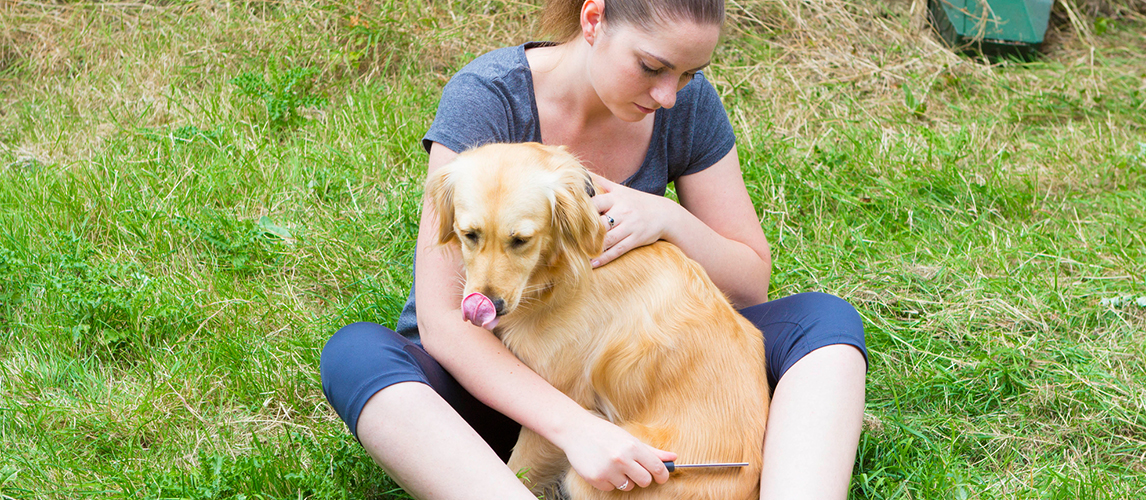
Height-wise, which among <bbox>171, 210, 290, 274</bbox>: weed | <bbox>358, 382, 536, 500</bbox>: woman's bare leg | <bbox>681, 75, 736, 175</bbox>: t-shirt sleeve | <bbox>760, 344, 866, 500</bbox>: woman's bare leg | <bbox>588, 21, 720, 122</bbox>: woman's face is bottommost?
<bbox>171, 210, 290, 274</bbox>: weed

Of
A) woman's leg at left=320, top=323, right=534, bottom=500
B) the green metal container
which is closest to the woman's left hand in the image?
woman's leg at left=320, top=323, right=534, bottom=500

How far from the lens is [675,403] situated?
6.80 ft

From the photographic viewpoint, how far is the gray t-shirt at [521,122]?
2354mm

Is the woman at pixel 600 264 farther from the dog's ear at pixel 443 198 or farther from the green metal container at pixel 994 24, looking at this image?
the green metal container at pixel 994 24

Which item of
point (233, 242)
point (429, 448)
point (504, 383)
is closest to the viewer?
point (429, 448)

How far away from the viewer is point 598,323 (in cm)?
217

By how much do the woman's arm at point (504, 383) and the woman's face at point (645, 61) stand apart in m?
0.48

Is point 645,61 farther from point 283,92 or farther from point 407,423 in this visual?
point 283,92

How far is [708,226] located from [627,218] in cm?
56

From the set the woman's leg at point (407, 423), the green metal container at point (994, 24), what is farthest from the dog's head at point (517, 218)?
the green metal container at point (994, 24)

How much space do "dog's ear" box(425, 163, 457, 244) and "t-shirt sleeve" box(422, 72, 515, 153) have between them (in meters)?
0.17

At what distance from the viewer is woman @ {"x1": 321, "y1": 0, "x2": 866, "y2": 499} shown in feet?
6.52

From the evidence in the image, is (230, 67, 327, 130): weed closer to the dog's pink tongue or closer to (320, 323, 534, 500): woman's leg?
(320, 323, 534, 500): woman's leg

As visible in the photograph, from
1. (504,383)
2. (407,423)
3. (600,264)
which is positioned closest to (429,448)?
(407,423)
